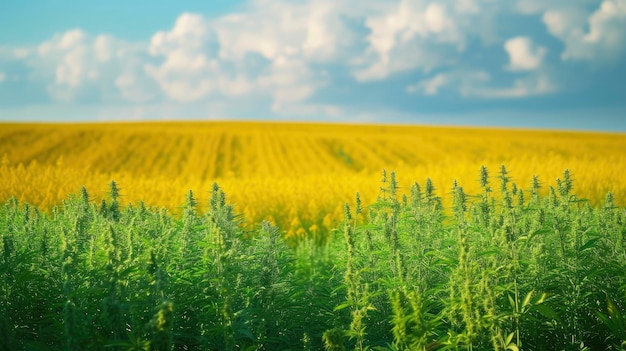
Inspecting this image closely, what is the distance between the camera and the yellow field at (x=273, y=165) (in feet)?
35.3

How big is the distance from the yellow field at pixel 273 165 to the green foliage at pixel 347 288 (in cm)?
351

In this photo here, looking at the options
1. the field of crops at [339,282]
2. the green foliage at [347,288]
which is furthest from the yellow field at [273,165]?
the green foliage at [347,288]

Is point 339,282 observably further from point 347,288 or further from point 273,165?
point 273,165

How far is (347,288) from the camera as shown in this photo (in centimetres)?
409

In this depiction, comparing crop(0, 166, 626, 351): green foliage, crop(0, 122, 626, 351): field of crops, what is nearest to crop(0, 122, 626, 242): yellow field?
crop(0, 122, 626, 351): field of crops

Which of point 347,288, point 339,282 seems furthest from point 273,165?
point 347,288

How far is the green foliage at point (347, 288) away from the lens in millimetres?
3316

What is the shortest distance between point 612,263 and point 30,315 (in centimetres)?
475

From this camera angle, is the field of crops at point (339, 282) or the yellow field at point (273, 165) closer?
the field of crops at point (339, 282)

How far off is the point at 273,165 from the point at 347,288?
1916cm

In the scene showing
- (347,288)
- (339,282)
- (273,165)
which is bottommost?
(273,165)

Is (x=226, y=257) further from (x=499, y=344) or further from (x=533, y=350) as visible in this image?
(x=533, y=350)

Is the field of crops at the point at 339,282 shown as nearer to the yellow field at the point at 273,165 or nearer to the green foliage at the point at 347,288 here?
the green foliage at the point at 347,288

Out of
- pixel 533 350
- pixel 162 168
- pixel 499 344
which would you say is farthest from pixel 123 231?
pixel 162 168
